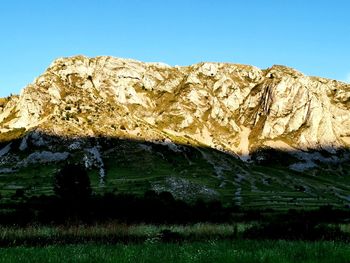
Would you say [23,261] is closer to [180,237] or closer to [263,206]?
[180,237]

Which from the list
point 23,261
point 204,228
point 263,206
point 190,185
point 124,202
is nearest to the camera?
point 23,261

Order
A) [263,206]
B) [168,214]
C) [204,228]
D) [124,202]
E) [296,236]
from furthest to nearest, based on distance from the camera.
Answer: [263,206] → [124,202] → [168,214] → [204,228] → [296,236]

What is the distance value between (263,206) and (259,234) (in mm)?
95209

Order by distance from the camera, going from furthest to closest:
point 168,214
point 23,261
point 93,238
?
1. point 168,214
2. point 93,238
3. point 23,261

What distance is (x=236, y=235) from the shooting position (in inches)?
1379

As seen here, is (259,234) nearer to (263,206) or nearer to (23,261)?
(23,261)

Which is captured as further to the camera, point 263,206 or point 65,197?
point 263,206

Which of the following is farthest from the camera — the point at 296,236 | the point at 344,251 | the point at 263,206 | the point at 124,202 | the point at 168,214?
the point at 263,206

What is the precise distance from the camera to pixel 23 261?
17.9 metres

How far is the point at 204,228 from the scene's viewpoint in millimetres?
36906

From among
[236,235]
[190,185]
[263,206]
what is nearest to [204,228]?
[236,235]

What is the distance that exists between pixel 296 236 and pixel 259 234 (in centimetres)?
322

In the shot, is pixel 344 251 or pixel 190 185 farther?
pixel 190 185

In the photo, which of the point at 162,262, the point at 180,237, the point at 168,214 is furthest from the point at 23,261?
the point at 168,214
